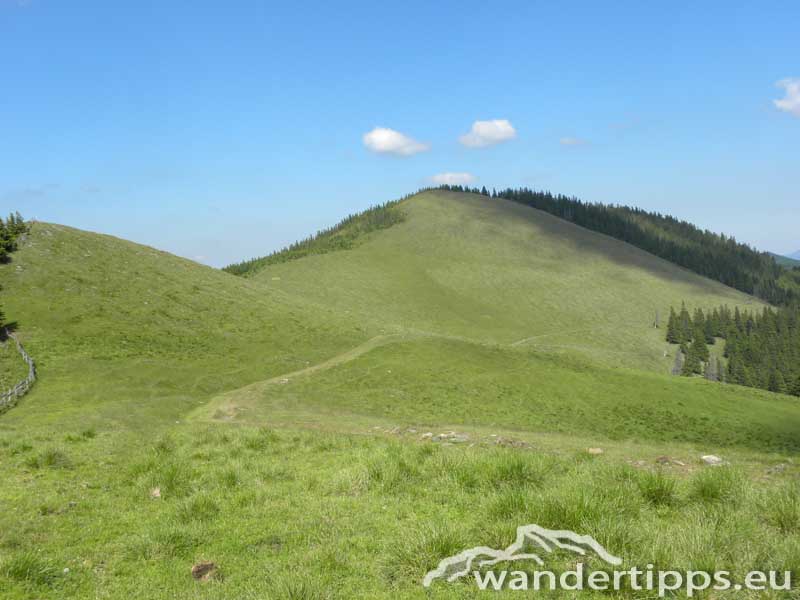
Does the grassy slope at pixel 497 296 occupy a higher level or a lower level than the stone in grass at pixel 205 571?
higher

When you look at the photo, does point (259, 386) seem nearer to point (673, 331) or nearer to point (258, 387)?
point (258, 387)

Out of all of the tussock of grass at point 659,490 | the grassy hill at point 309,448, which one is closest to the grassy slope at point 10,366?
the grassy hill at point 309,448

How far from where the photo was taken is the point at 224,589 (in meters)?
7.45

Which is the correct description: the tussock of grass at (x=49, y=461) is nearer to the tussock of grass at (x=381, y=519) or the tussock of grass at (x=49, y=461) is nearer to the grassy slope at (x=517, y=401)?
the tussock of grass at (x=381, y=519)

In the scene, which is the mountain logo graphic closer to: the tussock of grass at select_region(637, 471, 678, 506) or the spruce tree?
the tussock of grass at select_region(637, 471, 678, 506)

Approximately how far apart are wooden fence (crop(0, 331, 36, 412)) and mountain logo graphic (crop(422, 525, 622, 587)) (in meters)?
41.5

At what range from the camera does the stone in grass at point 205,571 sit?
319 inches

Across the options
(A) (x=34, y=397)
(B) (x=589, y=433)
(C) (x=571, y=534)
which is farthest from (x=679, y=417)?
(A) (x=34, y=397)

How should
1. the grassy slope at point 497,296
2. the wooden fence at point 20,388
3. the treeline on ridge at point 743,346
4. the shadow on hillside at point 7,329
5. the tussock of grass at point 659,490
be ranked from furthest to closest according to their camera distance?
1. the treeline on ridge at point 743,346
2. the grassy slope at point 497,296
3. the shadow on hillside at point 7,329
4. the wooden fence at point 20,388
5. the tussock of grass at point 659,490

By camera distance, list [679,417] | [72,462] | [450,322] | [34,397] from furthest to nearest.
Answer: [450,322] < [679,417] < [34,397] < [72,462]

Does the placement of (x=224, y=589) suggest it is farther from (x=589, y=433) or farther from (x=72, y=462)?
(x=589, y=433)

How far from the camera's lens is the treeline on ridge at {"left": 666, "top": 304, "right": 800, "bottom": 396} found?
130875 mm

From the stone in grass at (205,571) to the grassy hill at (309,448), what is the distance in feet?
0.52

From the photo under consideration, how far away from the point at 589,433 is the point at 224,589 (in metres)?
38.1
